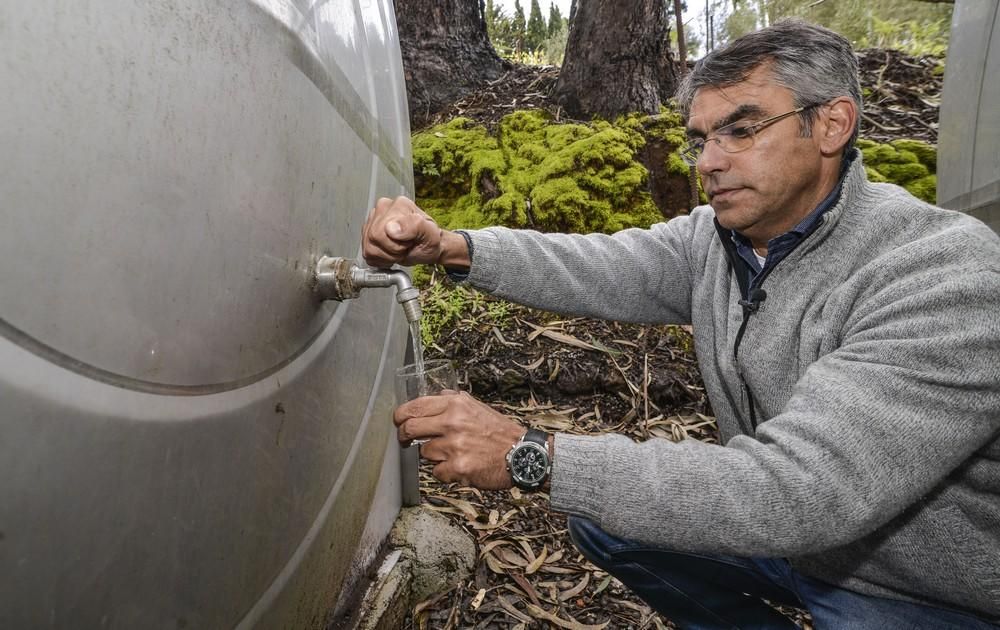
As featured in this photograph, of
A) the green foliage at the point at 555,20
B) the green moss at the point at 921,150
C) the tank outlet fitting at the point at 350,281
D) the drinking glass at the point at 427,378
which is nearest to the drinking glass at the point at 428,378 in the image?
the drinking glass at the point at 427,378

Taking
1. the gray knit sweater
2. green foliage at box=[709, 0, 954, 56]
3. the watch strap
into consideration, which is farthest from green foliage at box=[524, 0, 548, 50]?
the watch strap

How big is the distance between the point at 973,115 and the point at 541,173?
209 cm

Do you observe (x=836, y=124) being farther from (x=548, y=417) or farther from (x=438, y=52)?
(x=438, y=52)

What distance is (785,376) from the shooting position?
66.9 inches

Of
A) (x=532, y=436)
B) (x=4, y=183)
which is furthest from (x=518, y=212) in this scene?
(x=4, y=183)

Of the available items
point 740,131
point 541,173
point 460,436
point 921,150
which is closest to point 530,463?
point 460,436

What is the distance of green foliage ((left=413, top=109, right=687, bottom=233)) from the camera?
A: 379cm

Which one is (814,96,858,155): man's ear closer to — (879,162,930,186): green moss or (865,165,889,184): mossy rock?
(865,165,889,184): mossy rock

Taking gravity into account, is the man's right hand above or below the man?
above

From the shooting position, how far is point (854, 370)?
1.31 metres

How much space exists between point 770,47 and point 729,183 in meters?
0.37

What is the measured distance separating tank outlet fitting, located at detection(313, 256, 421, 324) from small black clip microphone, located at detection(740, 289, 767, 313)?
91 cm

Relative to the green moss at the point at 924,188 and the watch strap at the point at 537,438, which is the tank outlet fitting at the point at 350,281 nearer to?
the watch strap at the point at 537,438

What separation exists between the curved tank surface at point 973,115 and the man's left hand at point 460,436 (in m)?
2.04
